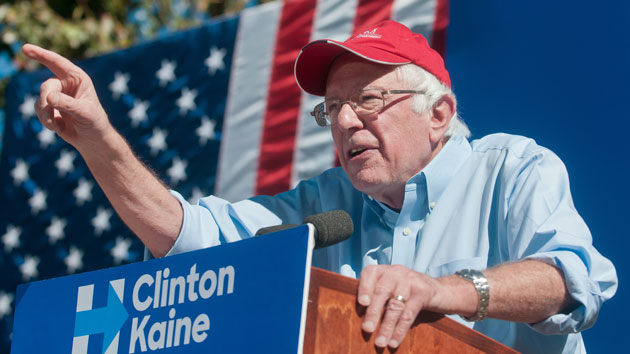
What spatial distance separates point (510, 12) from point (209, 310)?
1974 millimetres

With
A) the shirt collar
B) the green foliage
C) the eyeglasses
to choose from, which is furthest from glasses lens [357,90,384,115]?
the green foliage

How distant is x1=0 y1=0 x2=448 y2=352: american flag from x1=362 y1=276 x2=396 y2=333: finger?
192 cm

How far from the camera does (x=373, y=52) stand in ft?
6.51

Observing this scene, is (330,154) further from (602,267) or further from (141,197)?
(602,267)

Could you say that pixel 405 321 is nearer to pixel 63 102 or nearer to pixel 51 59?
pixel 63 102

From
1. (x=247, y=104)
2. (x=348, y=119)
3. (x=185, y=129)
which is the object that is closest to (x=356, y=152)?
(x=348, y=119)

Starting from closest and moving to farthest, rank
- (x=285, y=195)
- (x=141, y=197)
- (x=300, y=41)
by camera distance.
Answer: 1. (x=141, y=197)
2. (x=285, y=195)
3. (x=300, y=41)

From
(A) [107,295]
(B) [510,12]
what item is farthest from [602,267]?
(B) [510,12]

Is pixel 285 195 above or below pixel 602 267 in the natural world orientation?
above

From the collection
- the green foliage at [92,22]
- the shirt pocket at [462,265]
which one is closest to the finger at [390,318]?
the shirt pocket at [462,265]

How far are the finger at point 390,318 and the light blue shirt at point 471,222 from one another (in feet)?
1.33

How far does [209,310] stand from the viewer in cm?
113

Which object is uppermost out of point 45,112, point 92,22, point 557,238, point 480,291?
point 92,22

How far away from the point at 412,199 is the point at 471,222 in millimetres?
173
